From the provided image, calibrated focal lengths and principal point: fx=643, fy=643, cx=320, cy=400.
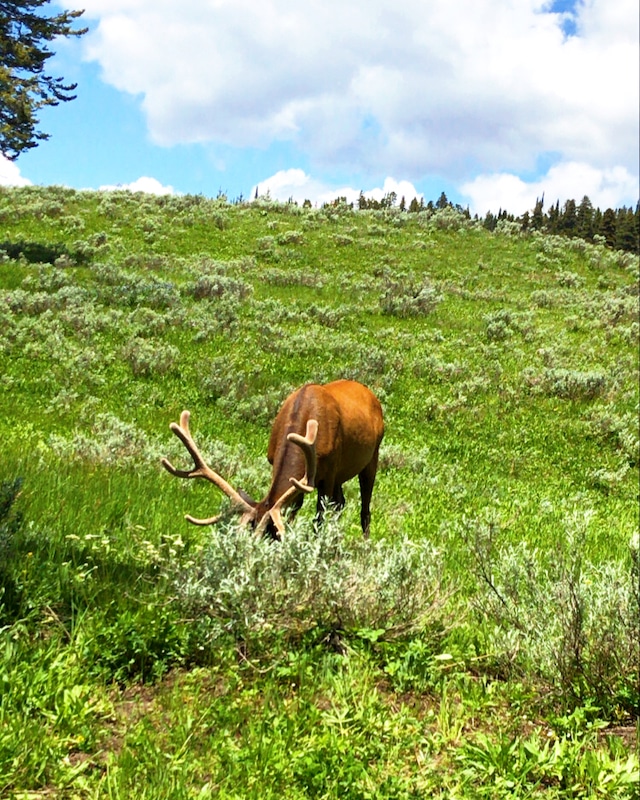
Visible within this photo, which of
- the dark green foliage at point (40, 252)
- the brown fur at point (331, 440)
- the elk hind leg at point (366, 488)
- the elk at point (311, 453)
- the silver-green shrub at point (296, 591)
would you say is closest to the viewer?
the silver-green shrub at point (296, 591)

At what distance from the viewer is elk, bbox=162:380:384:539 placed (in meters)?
5.12

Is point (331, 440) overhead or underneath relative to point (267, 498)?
overhead

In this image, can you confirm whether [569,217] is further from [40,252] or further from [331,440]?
[331,440]

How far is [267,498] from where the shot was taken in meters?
5.38

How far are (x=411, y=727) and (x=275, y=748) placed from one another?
2.45 feet

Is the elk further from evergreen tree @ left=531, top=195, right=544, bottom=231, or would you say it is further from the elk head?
evergreen tree @ left=531, top=195, right=544, bottom=231

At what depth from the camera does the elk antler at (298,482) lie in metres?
4.86

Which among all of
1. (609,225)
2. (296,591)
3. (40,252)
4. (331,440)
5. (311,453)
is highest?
(609,225)

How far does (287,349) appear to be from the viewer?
16.5 m

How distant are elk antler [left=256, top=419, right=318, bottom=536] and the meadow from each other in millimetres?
189

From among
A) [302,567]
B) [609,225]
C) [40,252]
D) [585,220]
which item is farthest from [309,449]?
[585,220]

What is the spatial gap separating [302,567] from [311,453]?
142 centimetres

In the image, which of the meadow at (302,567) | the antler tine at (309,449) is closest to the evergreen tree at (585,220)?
the meadow at (302,567)

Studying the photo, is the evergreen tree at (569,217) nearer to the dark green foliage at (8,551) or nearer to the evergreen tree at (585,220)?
the evergreen tree at (585,220)
